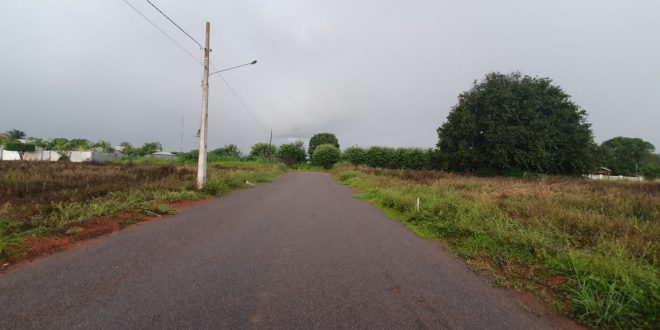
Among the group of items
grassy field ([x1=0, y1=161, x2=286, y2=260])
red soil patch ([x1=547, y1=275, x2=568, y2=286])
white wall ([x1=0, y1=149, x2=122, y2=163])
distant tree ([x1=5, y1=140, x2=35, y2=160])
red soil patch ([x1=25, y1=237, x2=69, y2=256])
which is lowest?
red soil patch ([x1=547, y1=275, x2=568, y2=286])

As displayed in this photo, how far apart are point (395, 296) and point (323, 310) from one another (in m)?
0.93

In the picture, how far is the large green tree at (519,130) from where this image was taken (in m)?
24.5

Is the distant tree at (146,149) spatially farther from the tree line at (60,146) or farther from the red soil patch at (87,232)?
the red soil patch at (87,232)

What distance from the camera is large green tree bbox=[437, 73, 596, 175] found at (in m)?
24.5

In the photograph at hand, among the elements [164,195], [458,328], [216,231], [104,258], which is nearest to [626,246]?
[458,328]

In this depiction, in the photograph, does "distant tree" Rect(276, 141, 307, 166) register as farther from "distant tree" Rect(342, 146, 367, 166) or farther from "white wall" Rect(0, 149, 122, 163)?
"white wall" Rect(0, 149, 122, 163)

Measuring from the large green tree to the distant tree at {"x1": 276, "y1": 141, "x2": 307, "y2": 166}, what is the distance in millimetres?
51182

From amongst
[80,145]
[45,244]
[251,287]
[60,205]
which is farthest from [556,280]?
[80,145]

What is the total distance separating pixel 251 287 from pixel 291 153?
7245 centimetres

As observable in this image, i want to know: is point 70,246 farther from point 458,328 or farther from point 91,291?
point 458,328

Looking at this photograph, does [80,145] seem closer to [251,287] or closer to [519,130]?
[251,287]

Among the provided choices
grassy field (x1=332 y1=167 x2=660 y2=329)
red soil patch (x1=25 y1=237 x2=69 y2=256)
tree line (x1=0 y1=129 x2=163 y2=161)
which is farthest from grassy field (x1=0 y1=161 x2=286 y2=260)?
tree line (x1=0 y1=129 x2=163 y2=161)

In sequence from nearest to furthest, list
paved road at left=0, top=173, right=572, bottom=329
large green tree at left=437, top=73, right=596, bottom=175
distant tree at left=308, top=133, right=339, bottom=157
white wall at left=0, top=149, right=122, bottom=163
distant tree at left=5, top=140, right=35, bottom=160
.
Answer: paved road at left=0, top=173, right=572, bottom=329 → large green tree at left=437, top=73, right=596, bottom=175 → white wall at left=0, top=149, right=122, bottom=163 → distant tree at left=5, top=140, right=35, bottom=160 → distant tree at left=308, top=133, right=339, bottom=157

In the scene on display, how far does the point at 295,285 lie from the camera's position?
3367 mm
